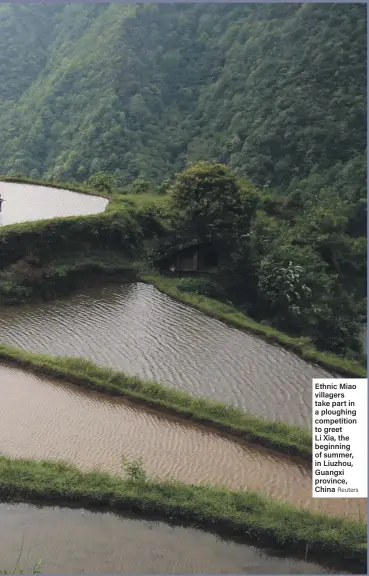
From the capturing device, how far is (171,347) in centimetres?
1443

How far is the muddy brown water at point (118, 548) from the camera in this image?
7.57 m

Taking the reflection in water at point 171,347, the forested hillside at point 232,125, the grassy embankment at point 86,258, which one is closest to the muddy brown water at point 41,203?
the grassy embankment at point 86,258

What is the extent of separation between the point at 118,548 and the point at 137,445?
2453mm

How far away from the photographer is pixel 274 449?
10133 mm

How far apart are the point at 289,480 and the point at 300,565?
5.69 ft

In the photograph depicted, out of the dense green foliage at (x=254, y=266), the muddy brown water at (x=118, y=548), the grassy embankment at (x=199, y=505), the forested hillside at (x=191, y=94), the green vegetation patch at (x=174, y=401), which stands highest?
the forested hillside at (x=191, y=94)

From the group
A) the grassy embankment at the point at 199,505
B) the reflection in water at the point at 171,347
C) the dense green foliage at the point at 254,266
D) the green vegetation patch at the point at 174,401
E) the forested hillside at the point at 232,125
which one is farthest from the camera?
the forested hillside at the point at 232,125

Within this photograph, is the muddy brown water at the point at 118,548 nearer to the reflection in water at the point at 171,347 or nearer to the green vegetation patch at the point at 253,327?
the reflection in water at the point at 171,347

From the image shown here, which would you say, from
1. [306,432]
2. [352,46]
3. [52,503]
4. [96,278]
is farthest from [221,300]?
[352,46]

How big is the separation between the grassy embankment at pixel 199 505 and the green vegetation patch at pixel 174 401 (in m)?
1.72

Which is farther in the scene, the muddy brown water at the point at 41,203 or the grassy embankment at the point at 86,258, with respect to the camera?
the muddy brown water at the point at 41,203

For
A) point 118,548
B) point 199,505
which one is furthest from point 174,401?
point 118,548

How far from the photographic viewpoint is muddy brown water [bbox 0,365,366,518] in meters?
9.31

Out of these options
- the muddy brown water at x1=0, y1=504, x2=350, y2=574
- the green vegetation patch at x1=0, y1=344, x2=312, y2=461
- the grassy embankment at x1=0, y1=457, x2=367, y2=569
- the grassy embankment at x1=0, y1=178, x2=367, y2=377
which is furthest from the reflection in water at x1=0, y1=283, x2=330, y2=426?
the muddy brown water at x1=0, y1=504, x2=350, y2=574
